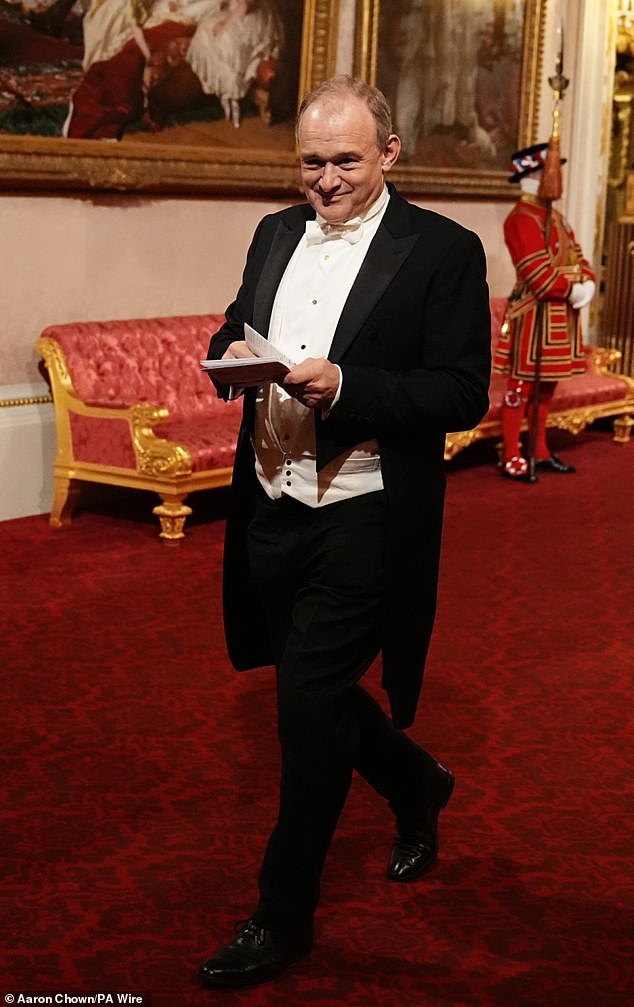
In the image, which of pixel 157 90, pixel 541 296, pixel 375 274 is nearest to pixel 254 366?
pixel 375 274

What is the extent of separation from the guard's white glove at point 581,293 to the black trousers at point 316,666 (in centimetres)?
587

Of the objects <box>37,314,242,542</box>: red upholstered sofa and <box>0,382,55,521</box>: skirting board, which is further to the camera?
<box>0,382,55,521</box>: skirting board

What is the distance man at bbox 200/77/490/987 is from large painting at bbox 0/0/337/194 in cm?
440

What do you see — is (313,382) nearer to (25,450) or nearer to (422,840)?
(422,840)

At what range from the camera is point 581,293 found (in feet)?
27.6

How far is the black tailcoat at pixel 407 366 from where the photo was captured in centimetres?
269

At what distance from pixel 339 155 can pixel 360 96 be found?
0.40 feet

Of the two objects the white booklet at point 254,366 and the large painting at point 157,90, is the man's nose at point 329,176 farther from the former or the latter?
the large painting at point 157,90

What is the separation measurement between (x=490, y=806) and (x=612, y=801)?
34 cm

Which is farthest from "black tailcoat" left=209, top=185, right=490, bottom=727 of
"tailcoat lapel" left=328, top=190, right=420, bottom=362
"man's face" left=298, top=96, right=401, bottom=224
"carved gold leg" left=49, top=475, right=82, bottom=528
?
"carved gold leg" left=49, top=475, right=82, bottom=528

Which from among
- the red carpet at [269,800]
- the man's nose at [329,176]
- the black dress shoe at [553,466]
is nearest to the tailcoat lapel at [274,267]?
the man's nose at [329,176]

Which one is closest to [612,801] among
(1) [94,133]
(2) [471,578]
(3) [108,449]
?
(2) [471,578]

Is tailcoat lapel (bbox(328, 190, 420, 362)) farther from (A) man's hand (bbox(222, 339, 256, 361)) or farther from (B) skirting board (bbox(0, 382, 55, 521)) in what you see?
(B) skirting board (bbox(0, 382, 55, 521))

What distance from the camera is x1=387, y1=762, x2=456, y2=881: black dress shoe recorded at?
328 cm
